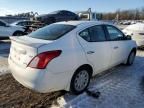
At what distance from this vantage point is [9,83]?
19.0 ft

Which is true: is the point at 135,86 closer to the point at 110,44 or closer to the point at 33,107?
the point at 110,44

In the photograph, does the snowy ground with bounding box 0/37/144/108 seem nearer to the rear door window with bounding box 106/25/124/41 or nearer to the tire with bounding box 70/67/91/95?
the tire with bounding box 70/67/91/95

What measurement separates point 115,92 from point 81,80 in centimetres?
86

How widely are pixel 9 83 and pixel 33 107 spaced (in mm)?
1555

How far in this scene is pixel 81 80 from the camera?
5.12 metres

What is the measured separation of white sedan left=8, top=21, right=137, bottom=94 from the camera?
424 centimetres

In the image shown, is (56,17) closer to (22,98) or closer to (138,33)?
(138,33)

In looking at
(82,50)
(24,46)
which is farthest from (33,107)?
(82,50)

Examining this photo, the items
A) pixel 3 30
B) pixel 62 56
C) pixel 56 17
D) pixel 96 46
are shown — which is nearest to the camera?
pixel 62 56

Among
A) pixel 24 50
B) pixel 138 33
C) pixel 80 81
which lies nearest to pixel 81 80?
pixel 80 81

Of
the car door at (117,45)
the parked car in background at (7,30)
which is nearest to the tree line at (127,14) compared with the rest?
the parked car in background at (7,30)

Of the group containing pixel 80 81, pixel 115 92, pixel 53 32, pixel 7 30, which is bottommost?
pixel 115 92

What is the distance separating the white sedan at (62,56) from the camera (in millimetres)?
4242

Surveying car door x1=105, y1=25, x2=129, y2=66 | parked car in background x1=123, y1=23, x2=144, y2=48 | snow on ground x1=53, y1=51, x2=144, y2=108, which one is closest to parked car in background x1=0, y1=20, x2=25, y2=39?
parked car in background x1=123, y1=23, x2=144, y2=48
